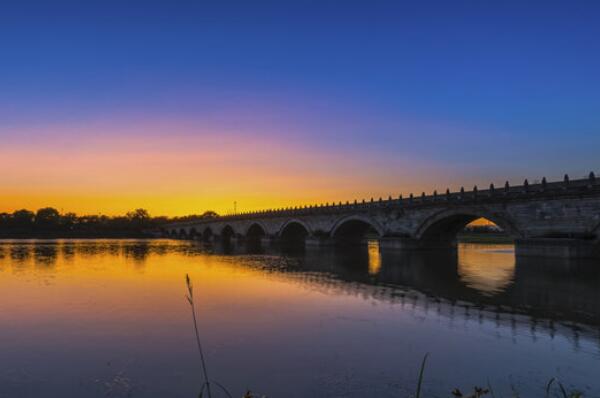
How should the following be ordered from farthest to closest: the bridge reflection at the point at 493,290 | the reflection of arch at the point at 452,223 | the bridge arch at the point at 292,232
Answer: the bridge arch at the point at 292,232
the reflection of arch at the point at 452,223
the bridge reflection at the point at 493,290

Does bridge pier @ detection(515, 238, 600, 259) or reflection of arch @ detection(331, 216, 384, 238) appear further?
reflection of arch @ detection(331, 216, 384, 238)

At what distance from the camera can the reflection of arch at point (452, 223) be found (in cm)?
4456

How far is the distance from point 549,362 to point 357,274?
21.9 meters

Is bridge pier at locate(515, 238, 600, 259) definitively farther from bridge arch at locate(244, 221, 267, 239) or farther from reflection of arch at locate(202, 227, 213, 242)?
reflection of arch at locate(202, 227, 213, 242)

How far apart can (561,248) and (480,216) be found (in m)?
10.8

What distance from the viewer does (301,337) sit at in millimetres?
13828

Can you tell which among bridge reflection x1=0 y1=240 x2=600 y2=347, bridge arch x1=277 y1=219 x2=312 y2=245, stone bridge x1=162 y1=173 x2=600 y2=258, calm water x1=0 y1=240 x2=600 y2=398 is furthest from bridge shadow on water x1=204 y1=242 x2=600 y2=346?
bridge arch x1=277 y1=219 x2=312 y2=245

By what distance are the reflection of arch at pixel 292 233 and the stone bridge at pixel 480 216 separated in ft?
3.08

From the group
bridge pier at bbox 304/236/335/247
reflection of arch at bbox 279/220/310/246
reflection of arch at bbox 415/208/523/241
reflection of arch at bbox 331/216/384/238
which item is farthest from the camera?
reflection of arch at bbox 279/220/310/246

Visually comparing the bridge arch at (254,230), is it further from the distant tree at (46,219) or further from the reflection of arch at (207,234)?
the distant tree at (46,219)

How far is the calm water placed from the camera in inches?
387

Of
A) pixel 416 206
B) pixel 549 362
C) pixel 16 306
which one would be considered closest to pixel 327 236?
pixel 416 206

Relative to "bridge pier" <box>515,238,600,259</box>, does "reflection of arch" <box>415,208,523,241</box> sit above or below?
above

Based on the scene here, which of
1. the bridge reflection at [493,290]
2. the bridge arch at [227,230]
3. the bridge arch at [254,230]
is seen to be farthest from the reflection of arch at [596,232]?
the bridge arch at [227,230]
